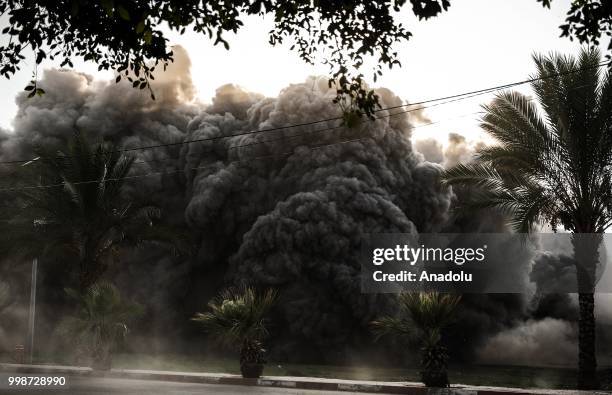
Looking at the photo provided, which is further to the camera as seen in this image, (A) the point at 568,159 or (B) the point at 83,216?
(B) the point at 83,216

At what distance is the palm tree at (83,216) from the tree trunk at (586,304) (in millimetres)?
12331

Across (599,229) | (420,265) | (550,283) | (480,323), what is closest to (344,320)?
(420,265)

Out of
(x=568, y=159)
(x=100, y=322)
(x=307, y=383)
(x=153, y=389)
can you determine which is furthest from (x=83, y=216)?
(x=568, y=159)

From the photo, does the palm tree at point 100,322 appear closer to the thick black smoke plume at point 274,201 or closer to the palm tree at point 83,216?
the palm tree at point 83,216

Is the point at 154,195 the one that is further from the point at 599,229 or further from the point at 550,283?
the point at 599,229

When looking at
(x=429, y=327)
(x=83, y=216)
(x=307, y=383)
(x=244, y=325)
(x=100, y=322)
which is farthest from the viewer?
(x=83, y=216)

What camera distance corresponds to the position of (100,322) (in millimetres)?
18406

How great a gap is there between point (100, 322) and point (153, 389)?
493cm

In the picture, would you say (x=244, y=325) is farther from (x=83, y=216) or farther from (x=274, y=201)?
(x=274, y=201)

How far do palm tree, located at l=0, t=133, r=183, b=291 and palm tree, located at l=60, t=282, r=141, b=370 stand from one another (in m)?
3.20

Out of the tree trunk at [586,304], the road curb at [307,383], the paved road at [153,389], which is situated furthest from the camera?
the tree trunk at [586,304]

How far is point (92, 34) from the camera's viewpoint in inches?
276

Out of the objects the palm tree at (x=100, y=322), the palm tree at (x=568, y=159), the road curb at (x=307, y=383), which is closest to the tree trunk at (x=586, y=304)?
the palm tree at (x=568, y=159)

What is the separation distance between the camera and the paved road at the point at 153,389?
1321 cm
